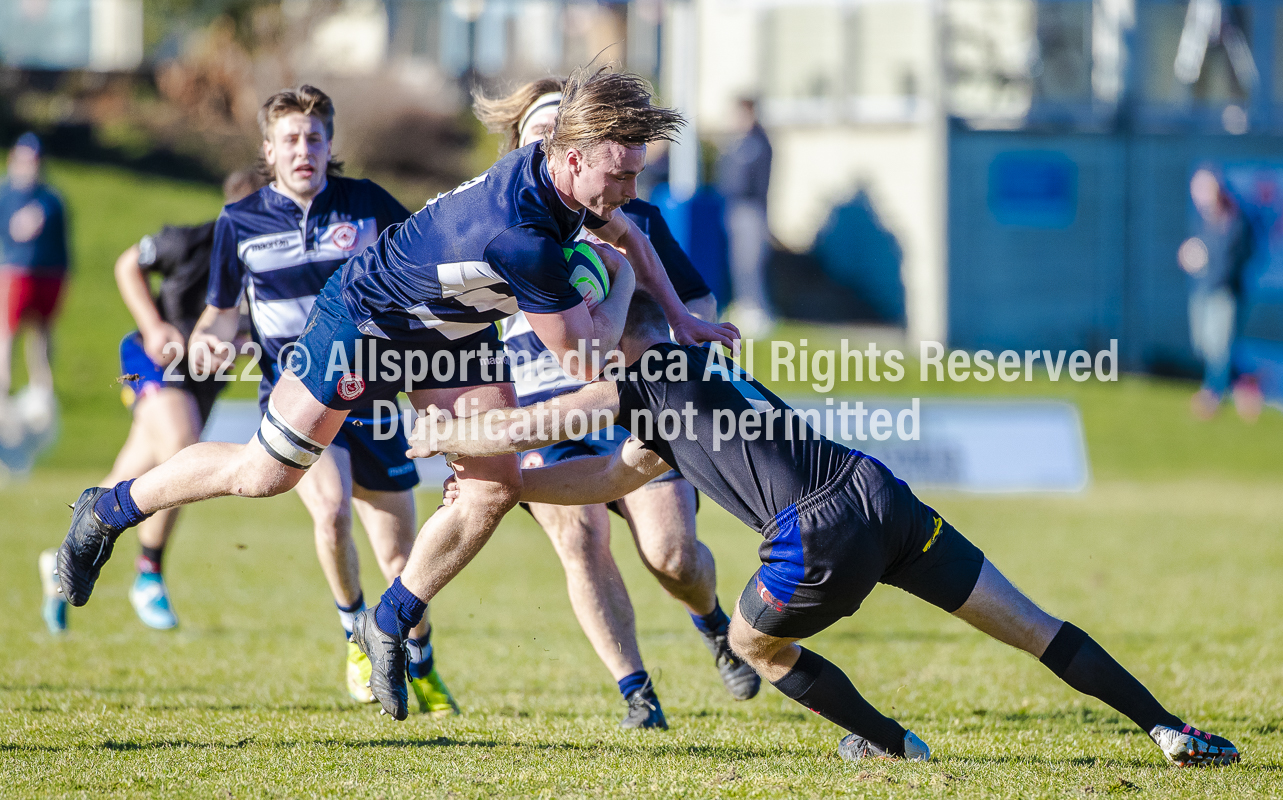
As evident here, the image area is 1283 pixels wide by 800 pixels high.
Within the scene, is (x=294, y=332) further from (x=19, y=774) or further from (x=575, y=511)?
(x=19, y=774)

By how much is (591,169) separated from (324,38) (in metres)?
21.7

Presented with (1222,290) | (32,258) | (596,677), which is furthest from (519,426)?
(1222,290)

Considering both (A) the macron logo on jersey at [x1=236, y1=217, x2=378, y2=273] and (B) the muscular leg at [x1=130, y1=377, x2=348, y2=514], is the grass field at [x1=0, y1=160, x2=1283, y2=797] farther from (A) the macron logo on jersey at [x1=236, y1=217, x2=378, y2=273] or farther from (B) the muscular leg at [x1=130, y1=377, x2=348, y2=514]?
(A) the macron logo on jersey at [x1=236, y1=217, x2=378, y2=273]

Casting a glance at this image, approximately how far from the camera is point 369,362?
4.08m

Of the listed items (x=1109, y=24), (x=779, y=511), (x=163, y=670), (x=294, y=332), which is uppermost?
(x=1109, y=24)

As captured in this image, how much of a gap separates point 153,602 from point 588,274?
143 inches

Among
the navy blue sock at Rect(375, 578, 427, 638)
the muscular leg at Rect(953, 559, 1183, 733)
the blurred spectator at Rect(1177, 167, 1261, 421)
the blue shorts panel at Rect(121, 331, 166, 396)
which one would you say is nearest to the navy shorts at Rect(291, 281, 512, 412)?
the navy blue sock at Rect(375, 578, 427, 638)

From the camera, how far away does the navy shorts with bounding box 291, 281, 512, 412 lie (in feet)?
13.4

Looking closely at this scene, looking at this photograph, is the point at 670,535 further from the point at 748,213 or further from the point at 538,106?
the point at 748,213

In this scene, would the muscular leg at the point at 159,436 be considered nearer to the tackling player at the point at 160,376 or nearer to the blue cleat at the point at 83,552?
the tackling player at the point at 160,376

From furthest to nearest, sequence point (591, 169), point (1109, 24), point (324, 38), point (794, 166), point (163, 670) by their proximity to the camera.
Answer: point (324, 38) → point (794, 166) → point (1109, 24) → point (163, 670) → point (591, 169)

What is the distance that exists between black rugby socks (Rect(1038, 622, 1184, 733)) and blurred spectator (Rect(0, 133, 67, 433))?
11.5 m

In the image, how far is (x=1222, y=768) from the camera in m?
3.97

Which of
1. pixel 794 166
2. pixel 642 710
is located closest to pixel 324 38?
pixel 794 166
